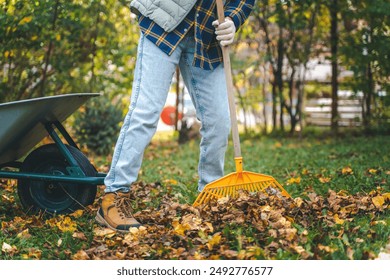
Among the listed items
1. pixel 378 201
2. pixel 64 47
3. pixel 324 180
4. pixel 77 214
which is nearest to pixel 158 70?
pixel 77 214

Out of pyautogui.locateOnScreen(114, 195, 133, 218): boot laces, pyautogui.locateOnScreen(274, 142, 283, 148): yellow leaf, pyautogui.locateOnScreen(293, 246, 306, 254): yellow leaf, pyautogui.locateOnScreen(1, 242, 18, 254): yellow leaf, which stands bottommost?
pyautogui.locateOnScreen(274, 142, 283, 148): yellow leaf

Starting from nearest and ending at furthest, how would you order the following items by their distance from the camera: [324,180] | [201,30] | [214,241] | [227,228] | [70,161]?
[214,241] → [227,228] → [201,30] → [70,161] → [324,180]

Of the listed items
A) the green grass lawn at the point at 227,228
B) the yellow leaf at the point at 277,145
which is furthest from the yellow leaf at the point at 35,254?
the yellow leaf at the point at 277,145

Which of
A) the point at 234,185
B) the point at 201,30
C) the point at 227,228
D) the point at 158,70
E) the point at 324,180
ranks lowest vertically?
the point at 324,180

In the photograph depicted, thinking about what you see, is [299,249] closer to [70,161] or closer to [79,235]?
[79,235]

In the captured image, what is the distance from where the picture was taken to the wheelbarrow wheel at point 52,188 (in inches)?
126

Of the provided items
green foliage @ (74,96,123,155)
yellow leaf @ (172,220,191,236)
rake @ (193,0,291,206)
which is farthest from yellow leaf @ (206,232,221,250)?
green foliage @ (74,96,123,155)

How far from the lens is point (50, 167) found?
324 cm

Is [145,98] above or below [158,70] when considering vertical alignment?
below

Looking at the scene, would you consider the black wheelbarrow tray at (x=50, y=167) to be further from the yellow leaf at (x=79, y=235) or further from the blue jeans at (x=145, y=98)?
the yellow leaf at (x=79, y=235)

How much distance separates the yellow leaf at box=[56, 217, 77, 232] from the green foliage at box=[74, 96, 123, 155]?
383 centimetres

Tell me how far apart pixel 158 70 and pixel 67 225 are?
89 centimetres

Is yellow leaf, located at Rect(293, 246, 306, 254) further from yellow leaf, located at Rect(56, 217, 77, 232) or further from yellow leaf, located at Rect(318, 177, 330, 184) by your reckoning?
yellow leaf, located at Rect(318, 177, 330, 184)

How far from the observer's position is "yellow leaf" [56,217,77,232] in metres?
2.86
